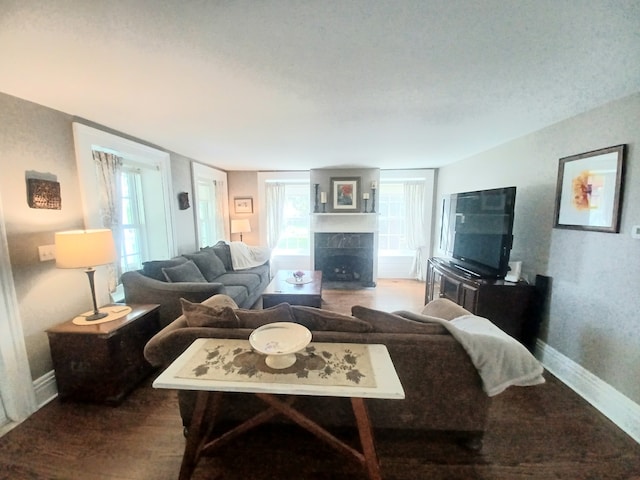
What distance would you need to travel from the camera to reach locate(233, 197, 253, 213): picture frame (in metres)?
5.29

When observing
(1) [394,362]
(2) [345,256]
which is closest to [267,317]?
(1) [394,362]

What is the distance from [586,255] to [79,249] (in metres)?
3.86

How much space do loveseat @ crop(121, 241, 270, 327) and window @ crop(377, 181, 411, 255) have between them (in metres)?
2.83

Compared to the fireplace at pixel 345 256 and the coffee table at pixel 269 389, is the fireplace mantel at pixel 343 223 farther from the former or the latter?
the coffee table at pixel 269 389

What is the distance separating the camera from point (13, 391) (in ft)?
5.70

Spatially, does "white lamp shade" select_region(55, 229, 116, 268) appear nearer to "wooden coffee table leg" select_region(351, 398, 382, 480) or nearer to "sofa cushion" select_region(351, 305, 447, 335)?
"sofa cushion" select_region(351, 305, 447, 335)

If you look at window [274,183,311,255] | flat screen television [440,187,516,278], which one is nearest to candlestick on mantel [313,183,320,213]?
window [274,183,311,255]

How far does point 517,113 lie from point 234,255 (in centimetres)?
397

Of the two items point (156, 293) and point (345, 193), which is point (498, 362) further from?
point (345, 193)

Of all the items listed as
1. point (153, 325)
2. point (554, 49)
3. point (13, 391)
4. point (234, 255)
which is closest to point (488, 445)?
point (554, 49)

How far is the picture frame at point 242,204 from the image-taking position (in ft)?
17.4

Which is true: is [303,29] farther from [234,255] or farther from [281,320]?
[234,255]

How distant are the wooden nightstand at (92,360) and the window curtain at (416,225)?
4776 millimetres

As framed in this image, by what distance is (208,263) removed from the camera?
11.8 ft
